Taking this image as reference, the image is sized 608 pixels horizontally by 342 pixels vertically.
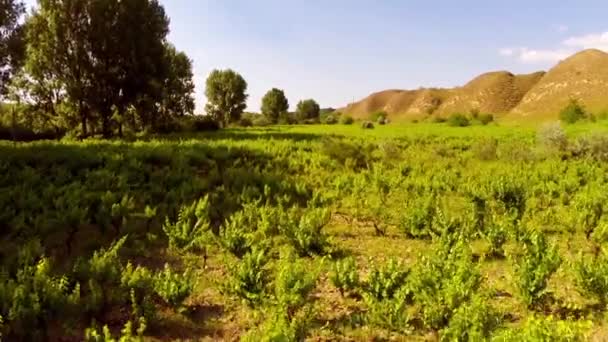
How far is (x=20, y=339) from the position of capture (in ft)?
17.3

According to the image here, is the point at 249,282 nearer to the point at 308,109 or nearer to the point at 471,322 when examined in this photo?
the point at 471,322

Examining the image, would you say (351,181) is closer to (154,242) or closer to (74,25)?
(154,242)

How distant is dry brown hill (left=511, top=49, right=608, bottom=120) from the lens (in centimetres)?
8375

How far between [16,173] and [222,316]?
31.4 ft

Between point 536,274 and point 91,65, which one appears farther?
point 91,65

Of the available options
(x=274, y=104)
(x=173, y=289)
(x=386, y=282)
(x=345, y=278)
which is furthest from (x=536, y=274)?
(x=274, y=104)

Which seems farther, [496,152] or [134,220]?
[496,152]

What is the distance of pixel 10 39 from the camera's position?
18922 mm

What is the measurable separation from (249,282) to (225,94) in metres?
75.3

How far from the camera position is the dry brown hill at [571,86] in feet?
275

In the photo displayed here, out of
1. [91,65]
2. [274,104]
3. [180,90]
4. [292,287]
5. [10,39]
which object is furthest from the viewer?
[274,104]

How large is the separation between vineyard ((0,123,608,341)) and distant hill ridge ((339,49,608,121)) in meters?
65.9

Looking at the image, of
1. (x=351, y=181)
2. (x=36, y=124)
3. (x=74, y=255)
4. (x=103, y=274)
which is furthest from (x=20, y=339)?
(x=36, y=124)

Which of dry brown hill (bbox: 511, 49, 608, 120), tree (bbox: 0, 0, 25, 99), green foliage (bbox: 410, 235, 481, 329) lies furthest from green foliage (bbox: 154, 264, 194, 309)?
dry brown hill (bbox: 511, 49, 608, 120)
